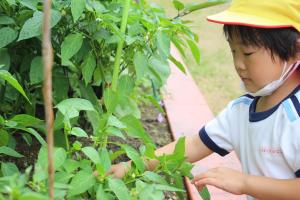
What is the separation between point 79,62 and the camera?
1.80m

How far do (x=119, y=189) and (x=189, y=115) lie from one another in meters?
1.54

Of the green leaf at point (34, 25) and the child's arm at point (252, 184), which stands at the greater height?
the green leaf at point (34, 25)

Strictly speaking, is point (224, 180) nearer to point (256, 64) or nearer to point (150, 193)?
point (256, 64)

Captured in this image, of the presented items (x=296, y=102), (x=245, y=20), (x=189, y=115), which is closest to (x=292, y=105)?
(x=296, y=102)

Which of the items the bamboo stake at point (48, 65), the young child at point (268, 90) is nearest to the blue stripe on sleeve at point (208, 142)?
the young child at point (268, 90)

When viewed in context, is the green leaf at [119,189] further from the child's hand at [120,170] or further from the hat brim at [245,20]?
the hat brim at [245,20]

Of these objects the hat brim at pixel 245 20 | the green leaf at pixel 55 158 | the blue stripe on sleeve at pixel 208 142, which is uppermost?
the hat brim at pixel 245 20

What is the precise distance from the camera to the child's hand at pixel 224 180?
57.5 inches

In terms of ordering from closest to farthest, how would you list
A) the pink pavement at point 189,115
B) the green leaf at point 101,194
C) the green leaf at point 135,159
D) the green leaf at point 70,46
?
the green leaf at point 101,194, the green leaf at point 135,159, the green leaf at point 70,46, the pink pavement at point 189,115

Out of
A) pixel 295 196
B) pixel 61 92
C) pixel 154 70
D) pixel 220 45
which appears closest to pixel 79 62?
pixel 61 92

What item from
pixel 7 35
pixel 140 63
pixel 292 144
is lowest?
pixel 292 144

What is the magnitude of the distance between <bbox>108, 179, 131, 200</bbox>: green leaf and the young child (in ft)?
0.80

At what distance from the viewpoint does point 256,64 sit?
1484 millimetres

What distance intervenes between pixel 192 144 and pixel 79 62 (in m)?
0.43
